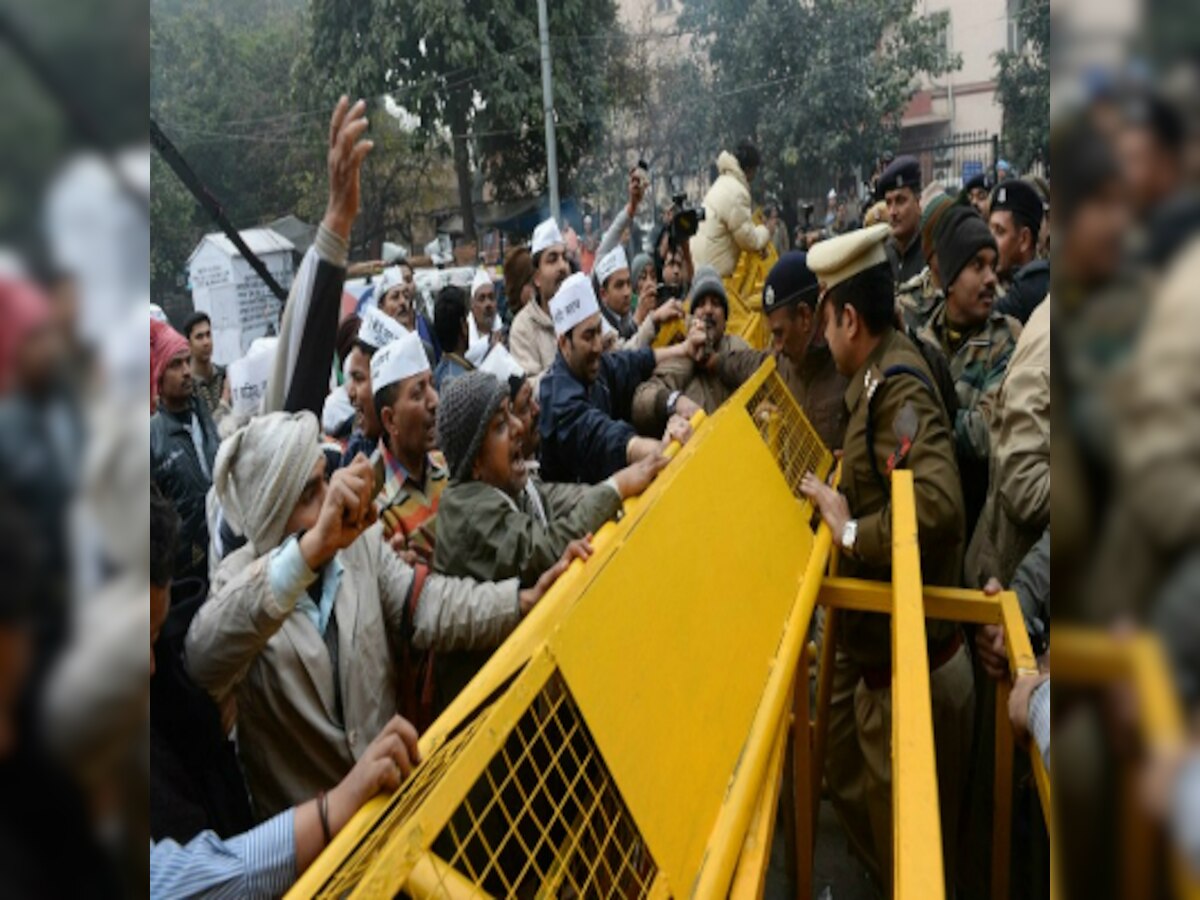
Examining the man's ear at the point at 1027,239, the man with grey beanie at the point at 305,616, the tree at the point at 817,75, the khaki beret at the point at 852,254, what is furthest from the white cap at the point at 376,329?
the tree at the point at 817,75

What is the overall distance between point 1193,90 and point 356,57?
1621 centimetres

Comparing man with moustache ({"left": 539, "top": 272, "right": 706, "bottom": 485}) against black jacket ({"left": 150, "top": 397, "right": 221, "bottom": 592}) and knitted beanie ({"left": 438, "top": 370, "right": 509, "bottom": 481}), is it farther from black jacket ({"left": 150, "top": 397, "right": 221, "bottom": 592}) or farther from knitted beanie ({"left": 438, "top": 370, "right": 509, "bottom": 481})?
black jacket ({"left": 150, "top": 397, "right": 221, "bottom": 592})

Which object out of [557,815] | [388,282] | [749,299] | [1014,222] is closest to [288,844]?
[557,815]

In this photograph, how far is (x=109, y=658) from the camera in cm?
50

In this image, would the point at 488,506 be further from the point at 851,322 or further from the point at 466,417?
the point at 851,322

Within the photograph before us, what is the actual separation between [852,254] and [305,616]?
79.3 inches

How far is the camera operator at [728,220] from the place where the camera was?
7.79 metres

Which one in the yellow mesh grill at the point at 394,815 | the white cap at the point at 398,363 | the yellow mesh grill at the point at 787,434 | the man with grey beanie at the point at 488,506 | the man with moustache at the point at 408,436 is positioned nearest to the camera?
the yellow mesh grill at the point at 394,815

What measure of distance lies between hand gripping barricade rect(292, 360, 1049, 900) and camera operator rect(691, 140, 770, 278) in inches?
231

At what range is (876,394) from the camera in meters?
2.85

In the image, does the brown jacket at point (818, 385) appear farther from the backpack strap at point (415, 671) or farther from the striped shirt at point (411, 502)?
the backpack strap at point (415, 671)

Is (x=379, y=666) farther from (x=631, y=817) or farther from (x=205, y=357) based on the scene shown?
(x=205, y=357)

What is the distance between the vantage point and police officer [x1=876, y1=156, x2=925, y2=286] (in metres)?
5.86

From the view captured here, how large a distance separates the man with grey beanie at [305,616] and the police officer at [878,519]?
112 cm
